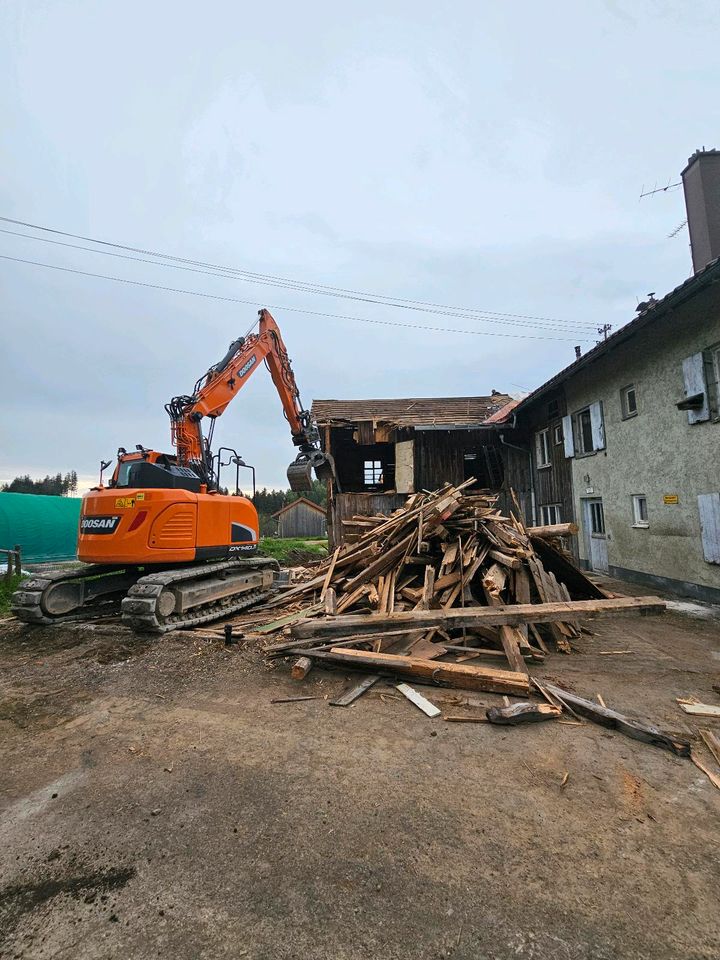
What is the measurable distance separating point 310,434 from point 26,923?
10156 mm

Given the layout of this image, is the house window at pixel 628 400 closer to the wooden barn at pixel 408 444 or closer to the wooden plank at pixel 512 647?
the wooden barn at pixel 408 444

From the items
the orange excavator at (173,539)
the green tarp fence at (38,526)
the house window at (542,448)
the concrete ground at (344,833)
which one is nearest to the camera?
the concrete ground at (344,833)

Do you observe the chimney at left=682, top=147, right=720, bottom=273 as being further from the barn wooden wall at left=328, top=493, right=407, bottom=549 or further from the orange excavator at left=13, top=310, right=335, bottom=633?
the orange excavator at left=13, top=310, right=335, bottom=633

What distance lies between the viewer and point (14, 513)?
17.7m

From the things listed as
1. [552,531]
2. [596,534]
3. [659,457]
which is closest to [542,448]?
[596,534]

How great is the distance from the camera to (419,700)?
438 cm

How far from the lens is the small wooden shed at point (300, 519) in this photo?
40.0 m

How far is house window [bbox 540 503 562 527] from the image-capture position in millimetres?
16248

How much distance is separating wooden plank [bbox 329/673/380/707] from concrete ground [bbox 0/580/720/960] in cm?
12

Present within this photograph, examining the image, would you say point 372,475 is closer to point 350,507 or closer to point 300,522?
point 350,507

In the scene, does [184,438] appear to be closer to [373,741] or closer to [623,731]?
[373,741]

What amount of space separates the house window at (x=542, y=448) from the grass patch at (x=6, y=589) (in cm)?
1753

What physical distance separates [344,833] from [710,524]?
10.4 metres

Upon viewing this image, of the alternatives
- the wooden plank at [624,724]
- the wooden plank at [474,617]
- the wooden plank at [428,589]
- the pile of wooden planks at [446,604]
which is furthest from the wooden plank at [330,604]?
the wooden plank at [624,724]
